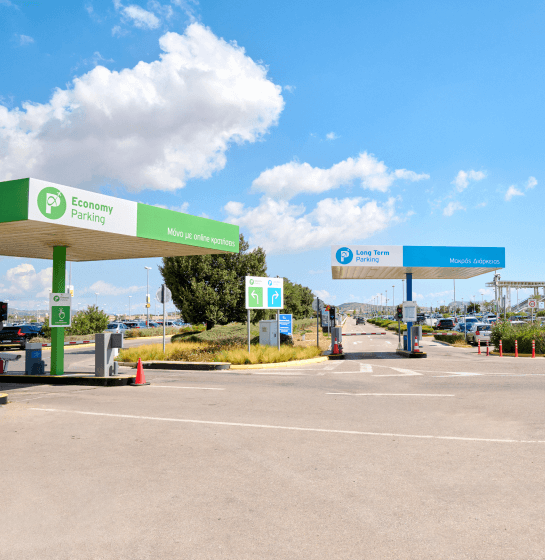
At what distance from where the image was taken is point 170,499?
5.16 meters

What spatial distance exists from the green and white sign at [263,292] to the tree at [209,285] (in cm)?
1003

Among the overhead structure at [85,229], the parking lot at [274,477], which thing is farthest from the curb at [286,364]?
the parking lot at [274,477]

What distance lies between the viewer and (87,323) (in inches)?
1551

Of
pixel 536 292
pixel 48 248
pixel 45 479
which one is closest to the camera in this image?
pixel 45 479

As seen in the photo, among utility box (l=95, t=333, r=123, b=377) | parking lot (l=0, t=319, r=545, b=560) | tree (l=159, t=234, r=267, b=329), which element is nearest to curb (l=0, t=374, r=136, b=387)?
utility box (l=95, t=333, r=123, b=377)

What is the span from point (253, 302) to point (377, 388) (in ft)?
33.0

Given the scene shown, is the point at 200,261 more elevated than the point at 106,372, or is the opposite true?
the point at 200,261

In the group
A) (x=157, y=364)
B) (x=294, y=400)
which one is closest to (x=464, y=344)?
(x=157, y=364)

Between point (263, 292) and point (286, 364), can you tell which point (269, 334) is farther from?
point (286, 364)

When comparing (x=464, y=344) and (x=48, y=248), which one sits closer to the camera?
(x=48, y=248)

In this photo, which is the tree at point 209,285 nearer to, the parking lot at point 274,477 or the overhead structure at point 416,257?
the overhead structure at point 416,257

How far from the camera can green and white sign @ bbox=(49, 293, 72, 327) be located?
14906mm

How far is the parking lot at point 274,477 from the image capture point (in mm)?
4223

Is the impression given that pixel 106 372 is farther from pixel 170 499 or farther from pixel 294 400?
pixel 170 499
